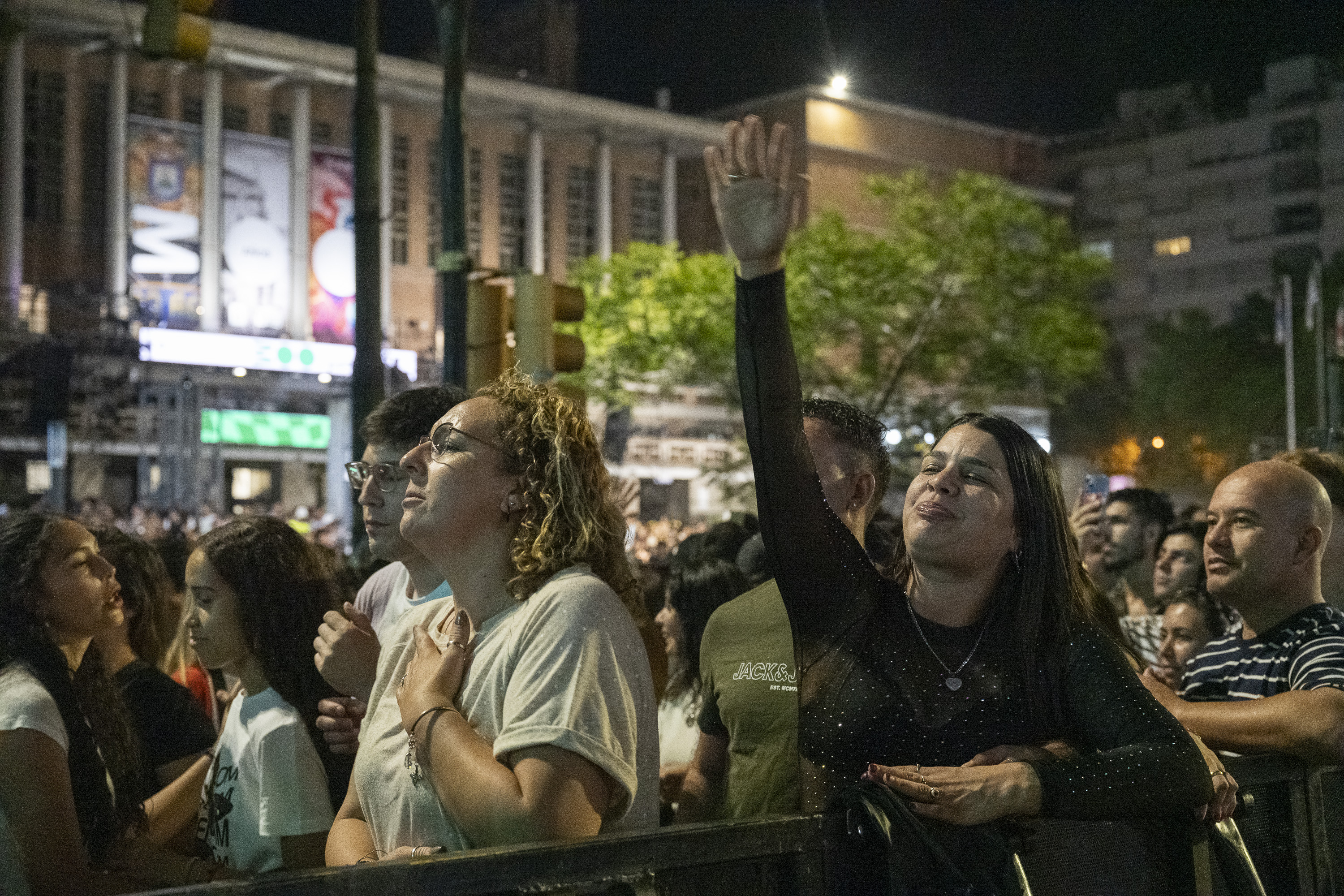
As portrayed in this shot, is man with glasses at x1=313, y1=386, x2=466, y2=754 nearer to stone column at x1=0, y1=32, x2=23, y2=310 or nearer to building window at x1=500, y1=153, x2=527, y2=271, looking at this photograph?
stone column at x1=0, y1=32, x2=23, y2=310

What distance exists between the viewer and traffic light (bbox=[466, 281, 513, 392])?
8.25 metres

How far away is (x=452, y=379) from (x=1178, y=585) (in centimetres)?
431

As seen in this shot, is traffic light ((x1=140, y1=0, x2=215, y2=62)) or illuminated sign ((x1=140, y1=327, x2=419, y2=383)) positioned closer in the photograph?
traffic light ((x1=140, y1=0, x2=215, y2=62))

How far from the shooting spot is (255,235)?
137 ft

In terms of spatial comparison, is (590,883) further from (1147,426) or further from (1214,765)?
(1147,426)

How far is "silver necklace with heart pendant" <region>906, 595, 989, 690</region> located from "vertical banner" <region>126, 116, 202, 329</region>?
39353mm

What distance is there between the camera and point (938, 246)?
33.2 metres

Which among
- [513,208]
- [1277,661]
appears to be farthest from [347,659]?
[513,208]

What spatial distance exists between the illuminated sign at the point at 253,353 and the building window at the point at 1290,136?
156 feet

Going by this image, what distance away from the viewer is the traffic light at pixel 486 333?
8250 millimetres

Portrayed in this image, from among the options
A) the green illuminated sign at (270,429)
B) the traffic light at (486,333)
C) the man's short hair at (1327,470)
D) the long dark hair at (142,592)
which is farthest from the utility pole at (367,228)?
the green illuminated sign at (270,429)

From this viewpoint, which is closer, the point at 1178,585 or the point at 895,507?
the point at 1178,585

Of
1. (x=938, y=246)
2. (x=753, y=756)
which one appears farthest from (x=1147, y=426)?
(x=753, y=756)

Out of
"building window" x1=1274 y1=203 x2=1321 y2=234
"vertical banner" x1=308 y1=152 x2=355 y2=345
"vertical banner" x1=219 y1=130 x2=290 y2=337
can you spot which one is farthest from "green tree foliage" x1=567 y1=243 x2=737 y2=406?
"building window" x1=1274 y1=203 x2=1321 y2=234
